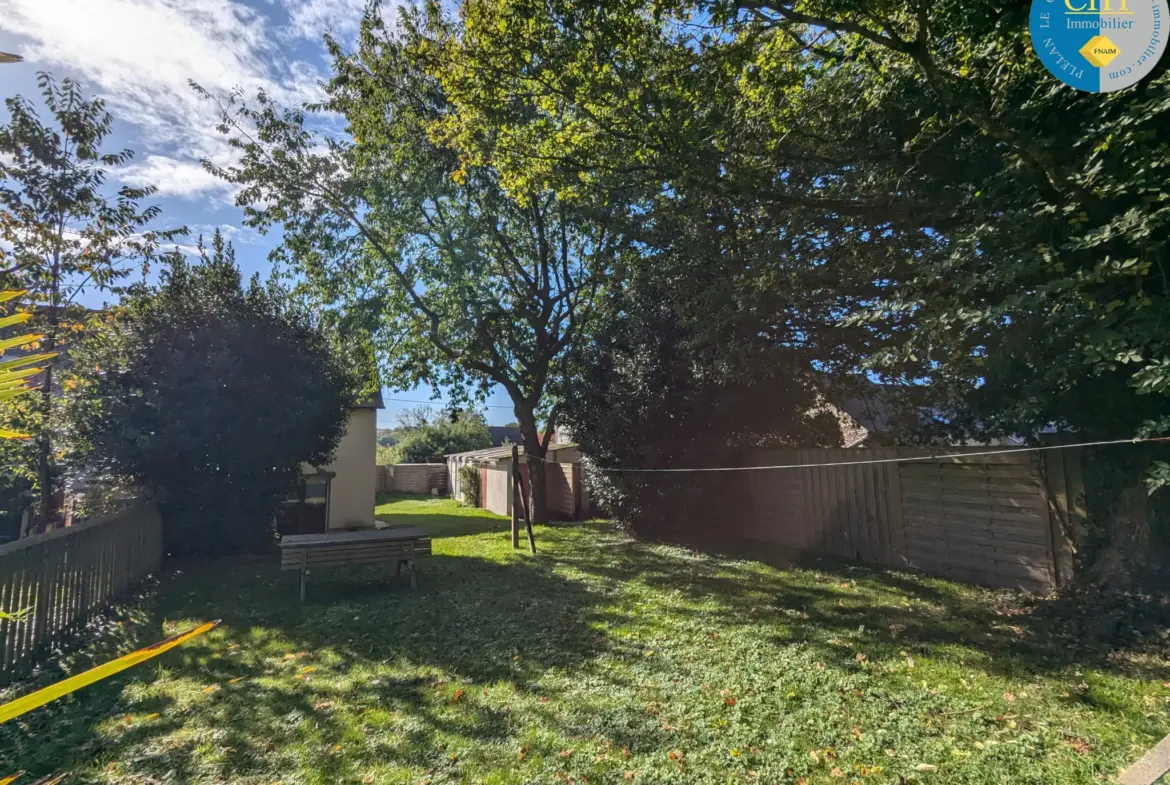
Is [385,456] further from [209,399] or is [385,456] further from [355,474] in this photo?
[209,399]

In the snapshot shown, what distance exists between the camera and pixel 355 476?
14664 millimetres

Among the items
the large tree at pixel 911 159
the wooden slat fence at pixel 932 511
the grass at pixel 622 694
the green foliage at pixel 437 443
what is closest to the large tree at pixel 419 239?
the large tree at pixel 911 159

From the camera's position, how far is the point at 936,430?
8.12m

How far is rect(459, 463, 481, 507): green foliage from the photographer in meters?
21.4

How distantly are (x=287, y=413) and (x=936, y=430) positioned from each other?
9.90 m

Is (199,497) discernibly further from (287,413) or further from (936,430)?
(936,430)

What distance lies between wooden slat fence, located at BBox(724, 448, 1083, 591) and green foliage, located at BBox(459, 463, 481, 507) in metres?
12.4

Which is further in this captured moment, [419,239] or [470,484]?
[470,484]

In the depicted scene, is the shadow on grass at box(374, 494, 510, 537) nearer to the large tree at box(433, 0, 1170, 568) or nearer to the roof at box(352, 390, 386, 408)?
the roof at box(352, 390, 386, 408)

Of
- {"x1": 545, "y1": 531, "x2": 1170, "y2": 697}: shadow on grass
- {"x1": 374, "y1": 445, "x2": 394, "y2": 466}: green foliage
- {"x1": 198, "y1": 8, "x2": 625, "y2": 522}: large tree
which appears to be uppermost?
{"x1": 198, "y1": 8, "x2": 625, "y2": 522}: large tree

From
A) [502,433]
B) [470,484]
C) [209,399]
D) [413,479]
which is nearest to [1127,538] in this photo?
[209,399]

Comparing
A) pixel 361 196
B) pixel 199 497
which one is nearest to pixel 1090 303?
pixel 199 497

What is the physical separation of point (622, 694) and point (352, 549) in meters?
4.80

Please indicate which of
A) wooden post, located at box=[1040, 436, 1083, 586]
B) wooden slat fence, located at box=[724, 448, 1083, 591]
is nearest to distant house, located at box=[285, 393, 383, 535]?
wooden slat fence, located at box=[724, 448, 1083, 591]
